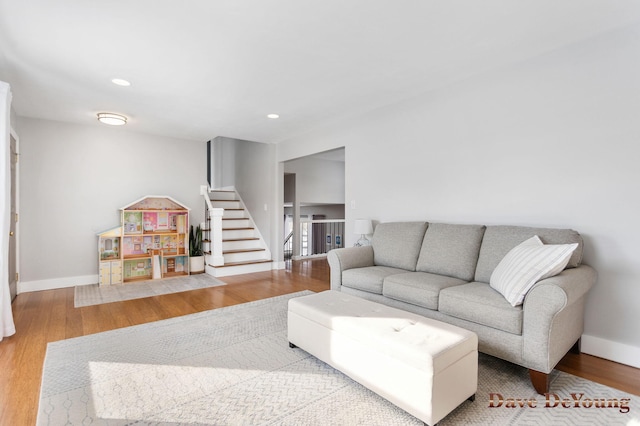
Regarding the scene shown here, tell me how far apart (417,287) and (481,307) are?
1.78 feet

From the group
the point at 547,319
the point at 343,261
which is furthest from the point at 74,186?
the point at 547,319

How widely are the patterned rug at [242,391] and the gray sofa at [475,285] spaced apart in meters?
0.22

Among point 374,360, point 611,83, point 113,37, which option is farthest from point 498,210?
point 113,37

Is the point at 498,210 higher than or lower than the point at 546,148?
lower

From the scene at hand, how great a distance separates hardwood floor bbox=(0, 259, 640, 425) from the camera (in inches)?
77.7

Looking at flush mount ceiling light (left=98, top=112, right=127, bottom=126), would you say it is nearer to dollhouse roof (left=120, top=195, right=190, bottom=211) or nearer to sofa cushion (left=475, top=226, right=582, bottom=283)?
dollhouse roof (left=120, top=195, right=190, bottom=211)

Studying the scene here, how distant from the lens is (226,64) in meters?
2.84

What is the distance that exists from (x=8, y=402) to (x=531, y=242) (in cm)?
352

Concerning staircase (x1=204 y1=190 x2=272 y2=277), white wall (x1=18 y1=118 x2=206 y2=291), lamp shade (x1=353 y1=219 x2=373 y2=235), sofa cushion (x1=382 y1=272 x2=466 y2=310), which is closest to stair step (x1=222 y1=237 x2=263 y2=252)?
staircase (x1=204 y1=190 x2=272 y2=277)

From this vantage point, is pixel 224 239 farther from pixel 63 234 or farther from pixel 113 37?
pixel 113 37

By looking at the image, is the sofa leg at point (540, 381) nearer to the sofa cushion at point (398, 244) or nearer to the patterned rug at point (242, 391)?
the patterned rug at point (242, 391)

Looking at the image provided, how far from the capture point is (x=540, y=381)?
74.9 inches

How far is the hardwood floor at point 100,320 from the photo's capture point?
6.48ft

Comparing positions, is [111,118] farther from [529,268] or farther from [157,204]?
[529,268]
